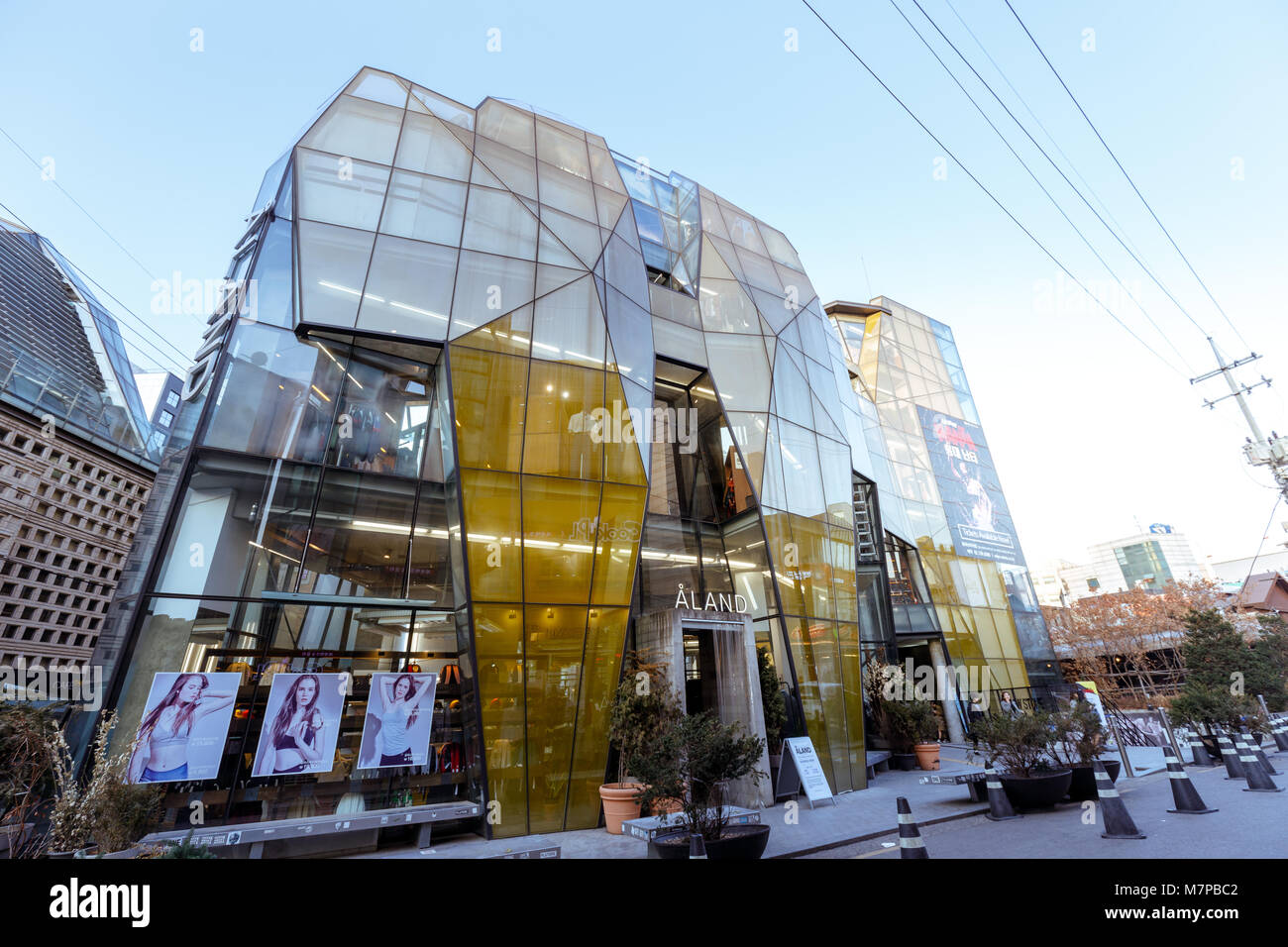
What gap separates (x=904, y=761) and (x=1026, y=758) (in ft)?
28.8

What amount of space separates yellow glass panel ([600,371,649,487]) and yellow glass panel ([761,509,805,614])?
13.6ft

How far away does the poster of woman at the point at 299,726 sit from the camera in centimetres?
974

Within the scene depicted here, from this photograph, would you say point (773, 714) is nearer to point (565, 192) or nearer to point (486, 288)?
point (486, 288)

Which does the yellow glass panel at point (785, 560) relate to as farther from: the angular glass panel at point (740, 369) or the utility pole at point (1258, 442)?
the utility pole at point (1258, 442)

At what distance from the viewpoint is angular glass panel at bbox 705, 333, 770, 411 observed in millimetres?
17125

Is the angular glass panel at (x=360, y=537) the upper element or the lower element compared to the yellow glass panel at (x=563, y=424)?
lower

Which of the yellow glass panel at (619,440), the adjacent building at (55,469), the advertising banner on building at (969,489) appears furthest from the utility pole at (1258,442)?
the adjacent building at (55,469)

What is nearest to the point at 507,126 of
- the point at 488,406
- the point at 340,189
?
the point at 340,189

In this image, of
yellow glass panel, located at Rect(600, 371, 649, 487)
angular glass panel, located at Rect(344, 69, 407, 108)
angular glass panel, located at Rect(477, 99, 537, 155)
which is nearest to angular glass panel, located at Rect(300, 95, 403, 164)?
A: angular glass panel, located at Rect(344, 69, 407, 108)

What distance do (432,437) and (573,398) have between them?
138 inches

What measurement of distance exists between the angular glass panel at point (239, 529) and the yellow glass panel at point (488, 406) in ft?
11.3

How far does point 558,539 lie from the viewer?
12352mm

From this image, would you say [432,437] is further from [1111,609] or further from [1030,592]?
[1111,609]

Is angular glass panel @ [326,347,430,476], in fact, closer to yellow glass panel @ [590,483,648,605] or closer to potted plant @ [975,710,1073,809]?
yellow glass panel @ [590,483,648,605]
